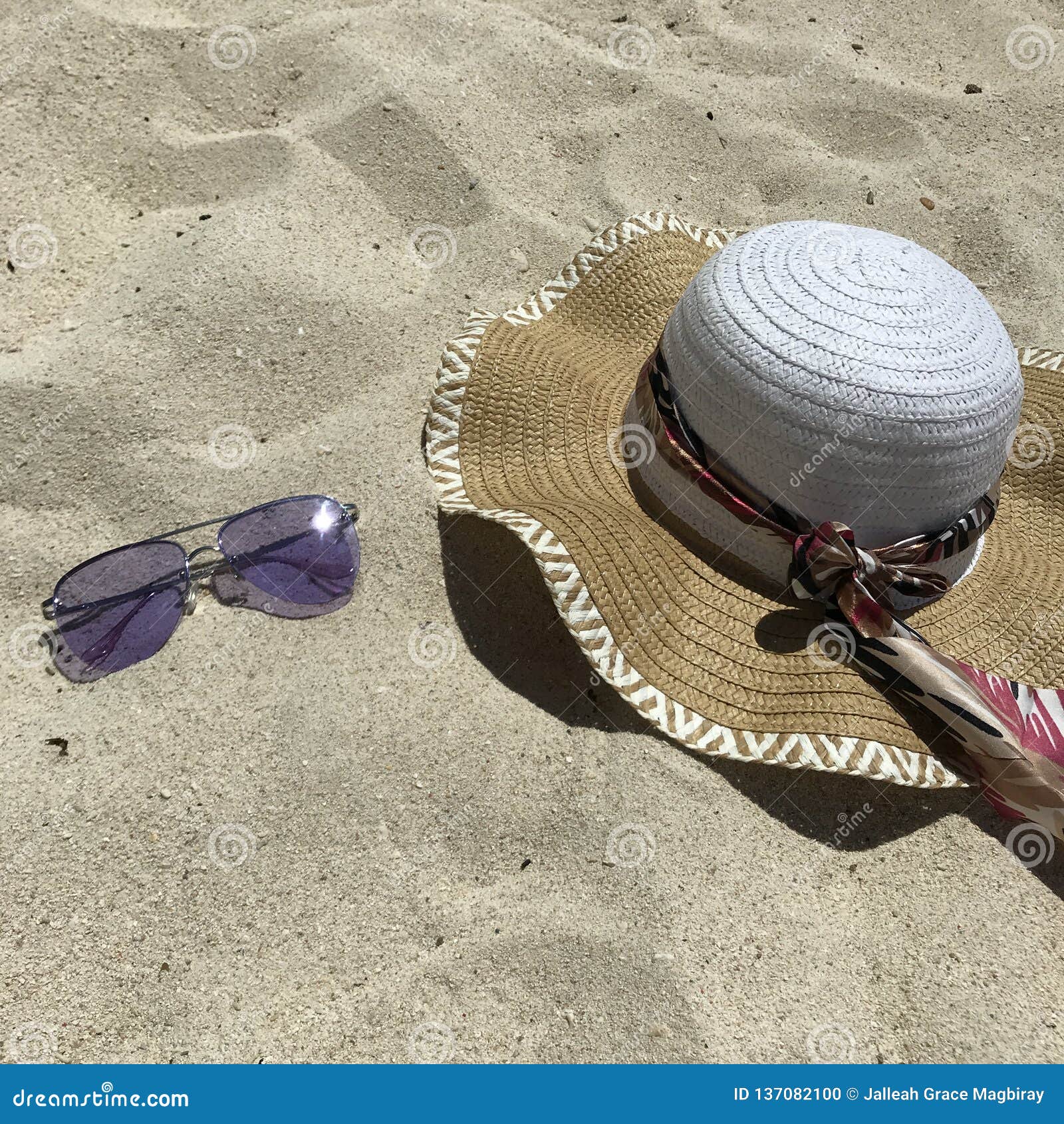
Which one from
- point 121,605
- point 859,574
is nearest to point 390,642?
point 121,605

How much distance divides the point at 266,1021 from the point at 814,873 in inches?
37.8

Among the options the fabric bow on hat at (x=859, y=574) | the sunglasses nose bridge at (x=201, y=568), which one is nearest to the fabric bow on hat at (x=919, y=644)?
the fabric bow on hat at (x=859, y=574)

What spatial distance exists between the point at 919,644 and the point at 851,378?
1.66ft

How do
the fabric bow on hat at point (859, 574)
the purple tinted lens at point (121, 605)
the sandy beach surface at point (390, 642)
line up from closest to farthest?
the sandy beach surface at point (390, 642) → the fabric bow on hat at point (859, 574) → the purple tinted lens at point (121, 605)

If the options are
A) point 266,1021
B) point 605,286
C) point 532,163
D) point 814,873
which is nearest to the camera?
point 266,1021

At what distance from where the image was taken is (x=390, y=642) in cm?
183

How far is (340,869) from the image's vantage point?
5.05 feet

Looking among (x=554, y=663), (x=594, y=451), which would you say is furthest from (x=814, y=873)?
(x=594, y=451)

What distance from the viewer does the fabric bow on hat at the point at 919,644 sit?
5.19 feet

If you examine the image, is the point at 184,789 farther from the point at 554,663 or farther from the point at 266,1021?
the point at 554,663

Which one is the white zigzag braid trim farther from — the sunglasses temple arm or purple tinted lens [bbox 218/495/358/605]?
the sunglasses temple arm

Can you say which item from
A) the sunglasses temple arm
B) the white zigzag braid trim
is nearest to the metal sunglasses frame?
the sunglasses temple arm

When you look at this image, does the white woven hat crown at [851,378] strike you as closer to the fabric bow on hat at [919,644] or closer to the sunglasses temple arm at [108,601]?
the fabric bow on hat at [919,644]

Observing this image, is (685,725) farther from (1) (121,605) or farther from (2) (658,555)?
(1) (121,605)
